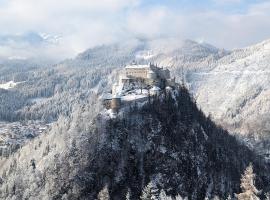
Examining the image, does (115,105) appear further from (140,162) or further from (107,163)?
(107,163)

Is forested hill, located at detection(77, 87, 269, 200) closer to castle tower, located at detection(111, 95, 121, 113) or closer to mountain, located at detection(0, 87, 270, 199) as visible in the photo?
mountain, located at detection(0, 87, 270, 199)

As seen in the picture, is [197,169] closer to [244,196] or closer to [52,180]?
[52,180]

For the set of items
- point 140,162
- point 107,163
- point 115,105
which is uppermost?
point 115,105

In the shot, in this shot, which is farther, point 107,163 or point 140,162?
point 140,162

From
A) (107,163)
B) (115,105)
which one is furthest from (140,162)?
(115,105)

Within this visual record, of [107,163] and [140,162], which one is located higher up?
[107,163]

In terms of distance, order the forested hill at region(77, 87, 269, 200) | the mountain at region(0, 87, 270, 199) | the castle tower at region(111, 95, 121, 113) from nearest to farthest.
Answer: the mountain at region(0, 87, 270, 199), the forested hill at region(77, 87, 269, 200), the castle tower at region(111, 95, 121, 113)

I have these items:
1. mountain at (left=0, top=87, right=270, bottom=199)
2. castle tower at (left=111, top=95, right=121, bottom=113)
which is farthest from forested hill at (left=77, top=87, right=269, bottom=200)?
castle tower at (left=111, top=95, right=121, bottom=113)

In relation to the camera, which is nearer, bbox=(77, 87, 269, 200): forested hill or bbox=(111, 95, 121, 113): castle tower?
bbox=(77, 87, 269, 200): forested hill

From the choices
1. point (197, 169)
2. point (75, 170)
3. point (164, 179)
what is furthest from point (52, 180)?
point (197, 169)

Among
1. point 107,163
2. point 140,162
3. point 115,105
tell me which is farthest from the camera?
point 115,105

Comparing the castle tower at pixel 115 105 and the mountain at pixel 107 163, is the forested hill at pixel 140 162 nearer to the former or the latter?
the mountain at pixel 107 163
